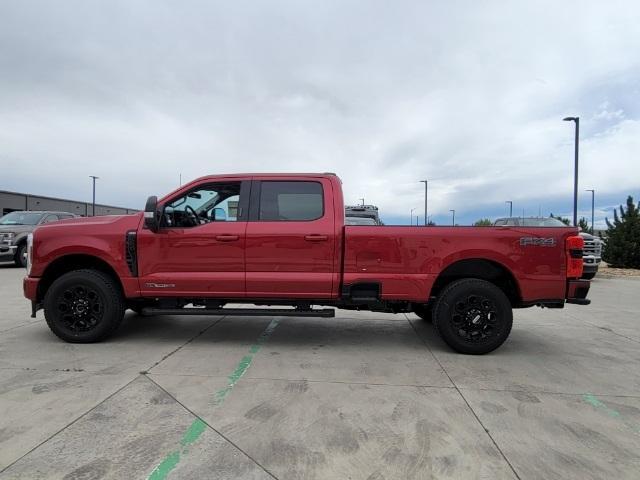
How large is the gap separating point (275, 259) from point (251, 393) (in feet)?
5.44

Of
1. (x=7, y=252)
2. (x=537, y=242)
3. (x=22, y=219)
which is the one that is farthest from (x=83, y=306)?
(x=22, y=219)

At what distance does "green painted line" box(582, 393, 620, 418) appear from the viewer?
3575 mm

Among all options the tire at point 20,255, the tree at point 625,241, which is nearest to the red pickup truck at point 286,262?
the tire at point 20,255

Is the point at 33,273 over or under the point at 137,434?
over

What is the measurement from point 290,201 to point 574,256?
3270mm

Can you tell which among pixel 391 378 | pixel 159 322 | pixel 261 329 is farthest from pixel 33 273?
pixel 391 378

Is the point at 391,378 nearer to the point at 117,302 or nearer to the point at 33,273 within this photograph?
the point at 117,302

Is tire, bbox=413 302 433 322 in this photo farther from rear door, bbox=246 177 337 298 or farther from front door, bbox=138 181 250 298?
front door, bbox=138 181 250 298

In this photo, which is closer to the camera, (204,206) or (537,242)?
(537,242)

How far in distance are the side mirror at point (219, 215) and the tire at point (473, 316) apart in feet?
8.83

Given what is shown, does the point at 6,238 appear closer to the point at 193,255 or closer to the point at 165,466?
the point at 193,255

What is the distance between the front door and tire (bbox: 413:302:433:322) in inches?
89.6

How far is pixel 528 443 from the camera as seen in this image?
10.0 ft

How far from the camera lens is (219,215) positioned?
17.3 feet
